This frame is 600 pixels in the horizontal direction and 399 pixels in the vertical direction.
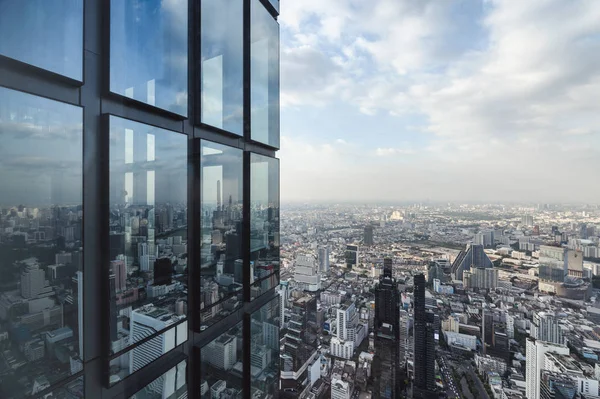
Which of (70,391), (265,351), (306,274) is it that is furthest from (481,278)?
(70,391)

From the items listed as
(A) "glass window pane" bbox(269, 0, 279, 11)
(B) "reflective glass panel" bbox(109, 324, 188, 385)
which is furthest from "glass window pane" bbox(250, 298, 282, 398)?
(A) "glass window pane" bbox(269, 0, 279, 11)

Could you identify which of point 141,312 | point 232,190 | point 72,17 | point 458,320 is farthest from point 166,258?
point 458,320

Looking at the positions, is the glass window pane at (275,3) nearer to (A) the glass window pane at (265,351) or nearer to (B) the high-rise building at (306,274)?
(B) the high-rise building at (306,274)

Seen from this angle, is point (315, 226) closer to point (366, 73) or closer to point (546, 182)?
point (366, 73)

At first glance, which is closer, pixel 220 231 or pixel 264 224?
pixel 220 231

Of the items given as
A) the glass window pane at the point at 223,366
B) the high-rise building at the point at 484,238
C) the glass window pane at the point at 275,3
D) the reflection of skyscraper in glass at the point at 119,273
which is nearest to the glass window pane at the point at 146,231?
the reflection of skyscraper in glass at the point at 119,273

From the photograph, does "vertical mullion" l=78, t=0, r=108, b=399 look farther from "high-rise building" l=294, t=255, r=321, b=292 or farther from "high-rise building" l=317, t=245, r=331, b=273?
"high-rise building" l=317, t=245, r=331, b=273

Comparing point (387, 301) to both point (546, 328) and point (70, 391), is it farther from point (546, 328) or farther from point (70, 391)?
point (70, 391)
